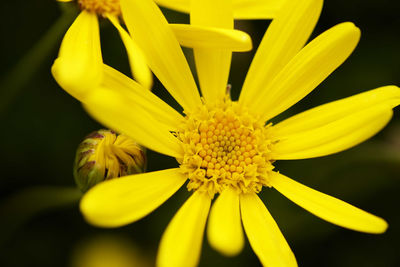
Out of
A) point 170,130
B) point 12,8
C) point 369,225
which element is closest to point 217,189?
point 170,130

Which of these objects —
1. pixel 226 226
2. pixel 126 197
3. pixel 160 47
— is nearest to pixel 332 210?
pixel 226 226

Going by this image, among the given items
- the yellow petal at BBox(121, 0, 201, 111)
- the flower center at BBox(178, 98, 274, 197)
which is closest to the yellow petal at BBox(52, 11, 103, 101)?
the yellow petal at BBox(121, 0, 201, 111)

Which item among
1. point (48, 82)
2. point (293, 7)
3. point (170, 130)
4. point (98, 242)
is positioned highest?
point (293, 7)

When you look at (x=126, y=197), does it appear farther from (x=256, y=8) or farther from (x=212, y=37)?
(x=256, y=8)

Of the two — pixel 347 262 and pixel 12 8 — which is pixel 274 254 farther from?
pixel 12 8

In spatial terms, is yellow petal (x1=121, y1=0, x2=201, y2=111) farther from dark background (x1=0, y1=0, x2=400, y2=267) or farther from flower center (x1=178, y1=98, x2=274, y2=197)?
dark background (x1=0, y1=0, x2=400, y2=267)
